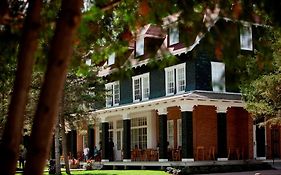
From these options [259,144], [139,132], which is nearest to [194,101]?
[259,144]

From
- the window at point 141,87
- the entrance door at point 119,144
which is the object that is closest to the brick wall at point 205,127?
the window at point 141,87

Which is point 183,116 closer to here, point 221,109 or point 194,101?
point 194,101

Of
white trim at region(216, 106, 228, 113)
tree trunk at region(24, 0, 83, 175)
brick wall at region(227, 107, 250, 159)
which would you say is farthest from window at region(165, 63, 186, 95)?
tree trunk at region(24, 0, 83, 175)

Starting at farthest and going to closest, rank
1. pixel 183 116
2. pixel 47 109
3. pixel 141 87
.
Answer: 1. pixel 141 87
2. pixel 183 116
3. pixel 47 109

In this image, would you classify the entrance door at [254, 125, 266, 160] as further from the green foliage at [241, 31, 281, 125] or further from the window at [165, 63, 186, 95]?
the green foliage at [241, 31, 281, 125]

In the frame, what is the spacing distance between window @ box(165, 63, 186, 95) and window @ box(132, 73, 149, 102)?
2.45 m

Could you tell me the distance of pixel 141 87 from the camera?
116ft

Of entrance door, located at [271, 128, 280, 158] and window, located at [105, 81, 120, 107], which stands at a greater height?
window, located at [105, 81, 120, 107]

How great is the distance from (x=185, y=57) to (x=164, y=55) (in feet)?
78.1

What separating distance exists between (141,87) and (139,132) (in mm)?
3603

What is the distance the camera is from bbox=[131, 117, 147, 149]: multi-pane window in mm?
36188

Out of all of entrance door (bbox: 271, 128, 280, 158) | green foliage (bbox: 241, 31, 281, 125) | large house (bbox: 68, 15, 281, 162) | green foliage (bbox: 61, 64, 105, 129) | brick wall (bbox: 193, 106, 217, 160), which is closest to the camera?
green foliage (bbox: 241, 31, 281, 125)

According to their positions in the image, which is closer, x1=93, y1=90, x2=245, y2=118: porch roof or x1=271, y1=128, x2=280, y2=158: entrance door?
x1=93, y1=90, x2=245, y2=118: porch roof

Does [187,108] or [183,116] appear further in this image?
[183,116]
